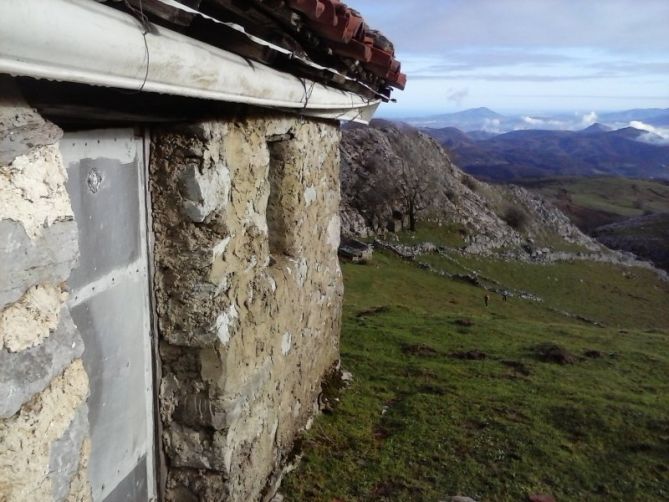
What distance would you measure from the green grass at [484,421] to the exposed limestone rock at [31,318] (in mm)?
3594

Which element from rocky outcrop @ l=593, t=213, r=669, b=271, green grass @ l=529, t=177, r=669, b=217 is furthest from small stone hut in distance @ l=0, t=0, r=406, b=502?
green grass @ l=529, t=177, r=669, b=217

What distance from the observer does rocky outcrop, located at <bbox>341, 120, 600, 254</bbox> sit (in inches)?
1419

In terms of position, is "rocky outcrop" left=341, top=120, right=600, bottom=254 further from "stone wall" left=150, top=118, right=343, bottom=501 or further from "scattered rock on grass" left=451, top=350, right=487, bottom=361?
"stone wall" left=150, top=118, right=343, bottom=501

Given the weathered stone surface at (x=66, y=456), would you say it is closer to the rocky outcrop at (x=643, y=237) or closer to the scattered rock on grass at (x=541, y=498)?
the scattered rock on grass at (x=541, y=498)

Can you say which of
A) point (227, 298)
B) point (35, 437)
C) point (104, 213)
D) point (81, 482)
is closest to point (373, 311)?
point (227, 298)

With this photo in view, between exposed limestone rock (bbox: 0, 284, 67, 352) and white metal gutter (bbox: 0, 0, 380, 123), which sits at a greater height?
white metal gutter (bbox: 0, 0, 380, 123)

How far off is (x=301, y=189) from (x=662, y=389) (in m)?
8.20

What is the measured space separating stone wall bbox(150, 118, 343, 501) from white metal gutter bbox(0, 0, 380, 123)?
773 mm

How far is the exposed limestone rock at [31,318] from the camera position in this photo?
1698 mm

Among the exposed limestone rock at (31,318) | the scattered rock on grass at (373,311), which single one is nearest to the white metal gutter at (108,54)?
the exposed limestone rock at (31,318)

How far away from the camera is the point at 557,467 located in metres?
6.20

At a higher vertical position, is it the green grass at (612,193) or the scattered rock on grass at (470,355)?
the scattered rock on grass at (470,355)

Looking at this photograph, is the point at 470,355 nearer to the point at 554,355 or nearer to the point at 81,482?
the point at 554,355

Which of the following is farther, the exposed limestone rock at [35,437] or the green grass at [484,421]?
the green grass at [484,421]
